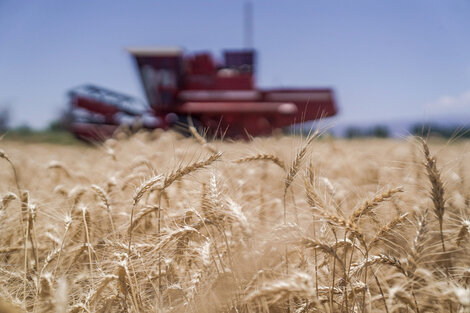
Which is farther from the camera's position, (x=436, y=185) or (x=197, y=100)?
(x=197, y=100)

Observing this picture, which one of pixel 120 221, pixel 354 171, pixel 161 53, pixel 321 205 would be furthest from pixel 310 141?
pixel 161 53

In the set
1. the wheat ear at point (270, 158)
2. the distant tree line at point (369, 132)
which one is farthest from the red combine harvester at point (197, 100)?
the wheat ear at point (270, 158)

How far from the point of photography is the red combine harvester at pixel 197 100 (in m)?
8.84

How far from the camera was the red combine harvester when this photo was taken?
8.84 m

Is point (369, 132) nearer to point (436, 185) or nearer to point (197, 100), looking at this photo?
point (197, 100)

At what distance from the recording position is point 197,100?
30.7 ft

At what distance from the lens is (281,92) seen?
961 cm

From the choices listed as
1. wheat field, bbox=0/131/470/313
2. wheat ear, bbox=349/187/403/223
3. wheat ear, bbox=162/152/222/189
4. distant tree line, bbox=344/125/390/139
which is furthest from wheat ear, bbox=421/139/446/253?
distant tree line, bbox=344/125/390/139

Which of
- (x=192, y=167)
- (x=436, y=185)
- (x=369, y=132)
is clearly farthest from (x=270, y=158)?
(x=369, y=132)

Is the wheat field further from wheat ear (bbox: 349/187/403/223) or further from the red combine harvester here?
the red combine harvester

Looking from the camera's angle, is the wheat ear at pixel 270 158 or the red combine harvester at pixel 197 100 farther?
the red combine harvester at pixel 197 100

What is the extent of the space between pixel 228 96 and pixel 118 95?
381 centimetres

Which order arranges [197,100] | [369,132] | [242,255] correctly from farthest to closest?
[369,132]
[197,100]
[242,255]

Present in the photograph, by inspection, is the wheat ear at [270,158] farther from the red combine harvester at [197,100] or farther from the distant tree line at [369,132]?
the distant tree line at [369,132]
